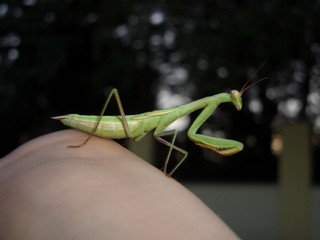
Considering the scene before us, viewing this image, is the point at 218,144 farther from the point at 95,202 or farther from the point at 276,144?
the point at 276,144

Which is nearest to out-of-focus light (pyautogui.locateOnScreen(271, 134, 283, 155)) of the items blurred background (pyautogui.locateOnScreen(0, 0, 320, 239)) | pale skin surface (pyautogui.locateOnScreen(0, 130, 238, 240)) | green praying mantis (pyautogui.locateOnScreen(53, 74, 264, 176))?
blurred background (pyautogui.locateOnScreen(0, 0, 320, 239))

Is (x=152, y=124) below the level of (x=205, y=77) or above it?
above

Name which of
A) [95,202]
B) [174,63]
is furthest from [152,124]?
[174,63]

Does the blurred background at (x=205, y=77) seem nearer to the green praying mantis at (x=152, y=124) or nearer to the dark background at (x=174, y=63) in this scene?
the dark background at (x=174, y=63)

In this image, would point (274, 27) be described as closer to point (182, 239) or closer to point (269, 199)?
point (269, 199)

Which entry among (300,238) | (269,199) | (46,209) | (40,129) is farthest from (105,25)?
(46,209)
